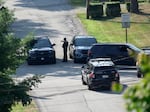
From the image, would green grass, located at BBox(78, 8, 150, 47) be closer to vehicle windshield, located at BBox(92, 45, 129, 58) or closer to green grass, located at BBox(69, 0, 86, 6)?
vehicle windshield, located at BBox(92, 45, 129, 58)

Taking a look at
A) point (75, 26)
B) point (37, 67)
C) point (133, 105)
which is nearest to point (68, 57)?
point (37, 67)

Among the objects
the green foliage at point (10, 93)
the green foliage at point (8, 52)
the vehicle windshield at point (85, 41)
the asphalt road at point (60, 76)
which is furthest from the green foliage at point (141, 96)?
the vehicle windshield at point (85, 41)

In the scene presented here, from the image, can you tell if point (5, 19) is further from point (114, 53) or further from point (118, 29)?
point (118, 29)

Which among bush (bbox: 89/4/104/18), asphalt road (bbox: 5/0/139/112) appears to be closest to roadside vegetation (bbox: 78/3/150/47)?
bush (bbox: 89/4/104/18)

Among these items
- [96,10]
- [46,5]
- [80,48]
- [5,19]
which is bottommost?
[80,48]

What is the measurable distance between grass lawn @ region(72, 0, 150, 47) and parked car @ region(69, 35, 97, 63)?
5717 millimetres

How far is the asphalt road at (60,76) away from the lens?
23.0m

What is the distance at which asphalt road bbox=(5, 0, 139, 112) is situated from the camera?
22969 millimetres

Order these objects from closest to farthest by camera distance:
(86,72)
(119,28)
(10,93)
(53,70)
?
(10,93)
(86,72)
(53,70)
(119,28)

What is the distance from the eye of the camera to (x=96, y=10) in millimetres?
51719

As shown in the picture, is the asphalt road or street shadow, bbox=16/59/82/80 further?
street shadow, bbox=16/59/82/80

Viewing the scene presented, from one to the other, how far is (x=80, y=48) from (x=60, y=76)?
525 cm

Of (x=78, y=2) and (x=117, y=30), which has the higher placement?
(x=78, y=2)

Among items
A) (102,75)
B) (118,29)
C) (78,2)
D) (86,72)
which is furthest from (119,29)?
(102,75)
